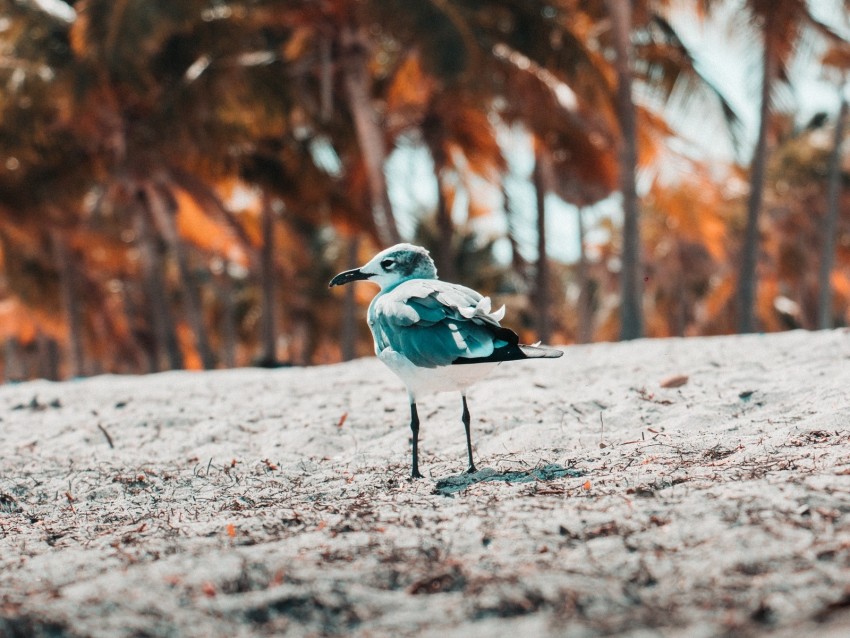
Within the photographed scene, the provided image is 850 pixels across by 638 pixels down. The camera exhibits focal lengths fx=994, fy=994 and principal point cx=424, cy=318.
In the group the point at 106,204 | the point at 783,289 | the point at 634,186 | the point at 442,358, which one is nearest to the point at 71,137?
the point at 106,204

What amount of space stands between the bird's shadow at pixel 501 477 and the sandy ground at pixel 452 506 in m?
0.03

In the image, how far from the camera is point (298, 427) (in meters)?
6.39

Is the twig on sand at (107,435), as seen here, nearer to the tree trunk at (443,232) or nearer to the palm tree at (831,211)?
the tree trunk at (443,232)

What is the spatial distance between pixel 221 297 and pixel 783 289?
21546 millimetres

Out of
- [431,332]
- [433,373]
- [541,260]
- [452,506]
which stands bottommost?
[452,506]

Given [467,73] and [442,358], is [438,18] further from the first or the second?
[442,358]

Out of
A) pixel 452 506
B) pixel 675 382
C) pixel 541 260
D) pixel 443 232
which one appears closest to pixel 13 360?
pixel 443 232

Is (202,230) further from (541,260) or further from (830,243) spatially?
(830,243)

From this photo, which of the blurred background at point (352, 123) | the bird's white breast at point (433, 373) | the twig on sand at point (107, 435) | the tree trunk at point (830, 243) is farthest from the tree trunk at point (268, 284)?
the bird's white breast at point (433, 373)

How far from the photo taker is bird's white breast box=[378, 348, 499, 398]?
185 inches

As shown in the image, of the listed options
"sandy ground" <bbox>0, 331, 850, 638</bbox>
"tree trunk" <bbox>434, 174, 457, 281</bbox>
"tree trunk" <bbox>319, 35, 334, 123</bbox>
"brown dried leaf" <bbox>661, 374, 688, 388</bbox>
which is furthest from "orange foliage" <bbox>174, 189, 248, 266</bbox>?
"brown dried leaf" <bbox>661, 374, 688, 388</bbox>

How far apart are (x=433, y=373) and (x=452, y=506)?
2.63 feet

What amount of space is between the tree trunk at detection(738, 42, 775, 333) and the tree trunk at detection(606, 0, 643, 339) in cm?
193

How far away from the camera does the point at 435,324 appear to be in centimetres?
469
